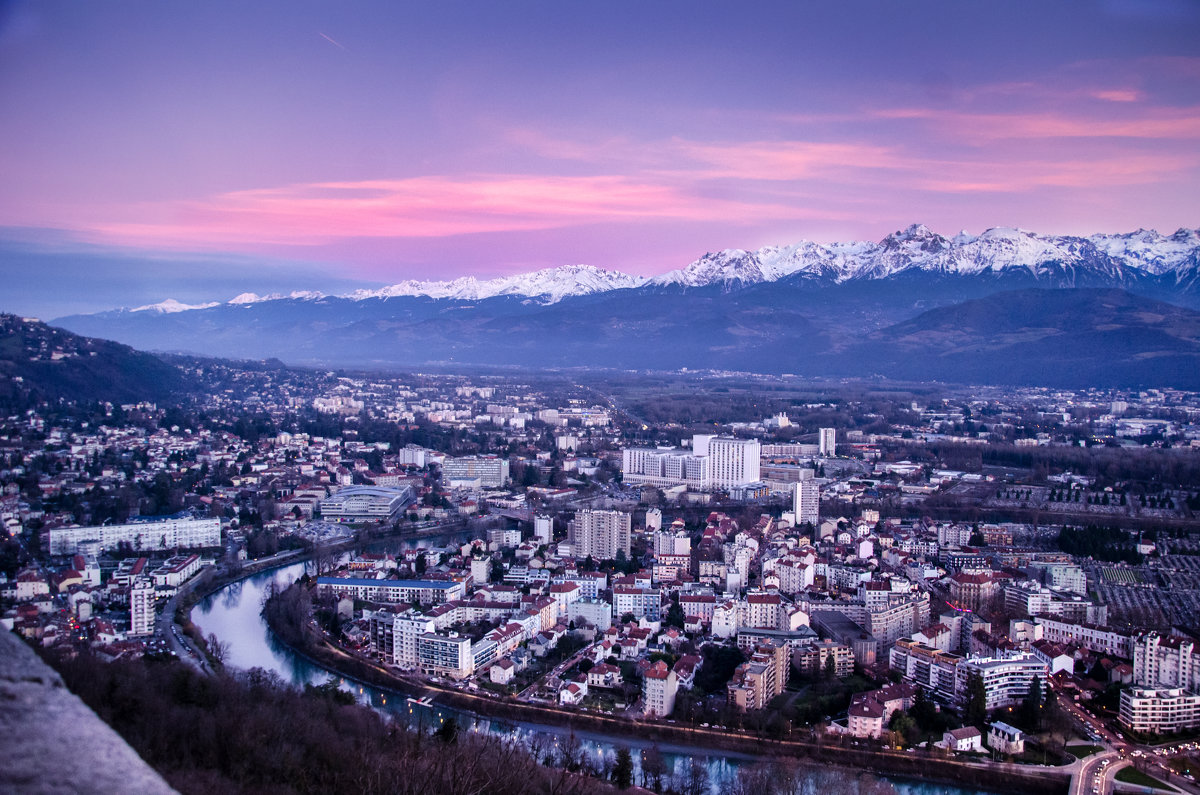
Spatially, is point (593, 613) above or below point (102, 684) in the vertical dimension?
below

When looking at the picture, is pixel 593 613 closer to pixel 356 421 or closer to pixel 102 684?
pixel 102 684

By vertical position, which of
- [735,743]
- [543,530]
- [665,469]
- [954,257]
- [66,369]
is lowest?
[735,743]

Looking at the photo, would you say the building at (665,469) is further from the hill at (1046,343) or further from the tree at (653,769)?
the hill at (1046,343)

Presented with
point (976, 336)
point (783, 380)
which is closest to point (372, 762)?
point (783, 380)

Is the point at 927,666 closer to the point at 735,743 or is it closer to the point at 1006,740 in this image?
the point at 1006,740

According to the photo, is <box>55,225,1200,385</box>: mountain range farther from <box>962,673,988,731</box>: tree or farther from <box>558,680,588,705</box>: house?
<box>558,680,588,705</box>: house

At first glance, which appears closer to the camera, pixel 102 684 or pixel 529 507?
pixel 102 684

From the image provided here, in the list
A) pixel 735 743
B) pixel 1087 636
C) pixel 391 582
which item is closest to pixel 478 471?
pixel 391 582
